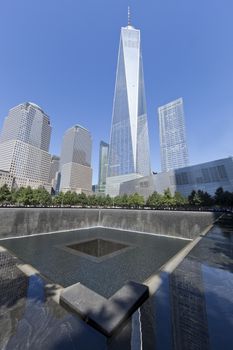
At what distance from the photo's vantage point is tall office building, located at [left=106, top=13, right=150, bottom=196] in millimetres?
111062

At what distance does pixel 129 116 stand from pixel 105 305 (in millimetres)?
115302

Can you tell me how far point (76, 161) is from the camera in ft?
586

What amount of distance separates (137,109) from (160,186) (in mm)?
63170

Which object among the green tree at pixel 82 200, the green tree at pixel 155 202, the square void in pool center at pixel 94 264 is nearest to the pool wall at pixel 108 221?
the square void in pool center at pixel 94 264

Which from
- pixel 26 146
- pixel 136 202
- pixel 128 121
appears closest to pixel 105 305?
pixel 136 202

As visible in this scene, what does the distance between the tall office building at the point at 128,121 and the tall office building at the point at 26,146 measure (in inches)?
2438

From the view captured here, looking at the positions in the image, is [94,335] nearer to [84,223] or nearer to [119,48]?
[84,223]

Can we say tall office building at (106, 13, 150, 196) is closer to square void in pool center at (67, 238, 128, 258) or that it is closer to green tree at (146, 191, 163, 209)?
green tree at (146, 191, 163, 209)

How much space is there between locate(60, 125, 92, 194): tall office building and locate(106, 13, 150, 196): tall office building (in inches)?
2153

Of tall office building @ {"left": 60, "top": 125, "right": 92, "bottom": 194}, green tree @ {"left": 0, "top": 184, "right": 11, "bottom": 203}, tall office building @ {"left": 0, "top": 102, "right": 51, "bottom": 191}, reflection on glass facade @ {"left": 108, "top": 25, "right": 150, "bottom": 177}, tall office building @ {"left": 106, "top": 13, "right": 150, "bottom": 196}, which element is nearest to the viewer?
green tree @ {"left": 0, "top": 184, "right": 11, "bottom": 203}

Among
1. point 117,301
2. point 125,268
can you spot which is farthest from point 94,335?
point 125,268

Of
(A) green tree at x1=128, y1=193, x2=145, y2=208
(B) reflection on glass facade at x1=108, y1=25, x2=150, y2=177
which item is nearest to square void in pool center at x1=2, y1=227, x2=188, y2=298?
(A) green tree at x1=128, y1=193, x2=145, y2=208

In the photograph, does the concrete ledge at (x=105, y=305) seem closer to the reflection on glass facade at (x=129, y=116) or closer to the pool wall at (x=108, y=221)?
the pool wall at (x=108, y=221)

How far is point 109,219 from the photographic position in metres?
30.5
